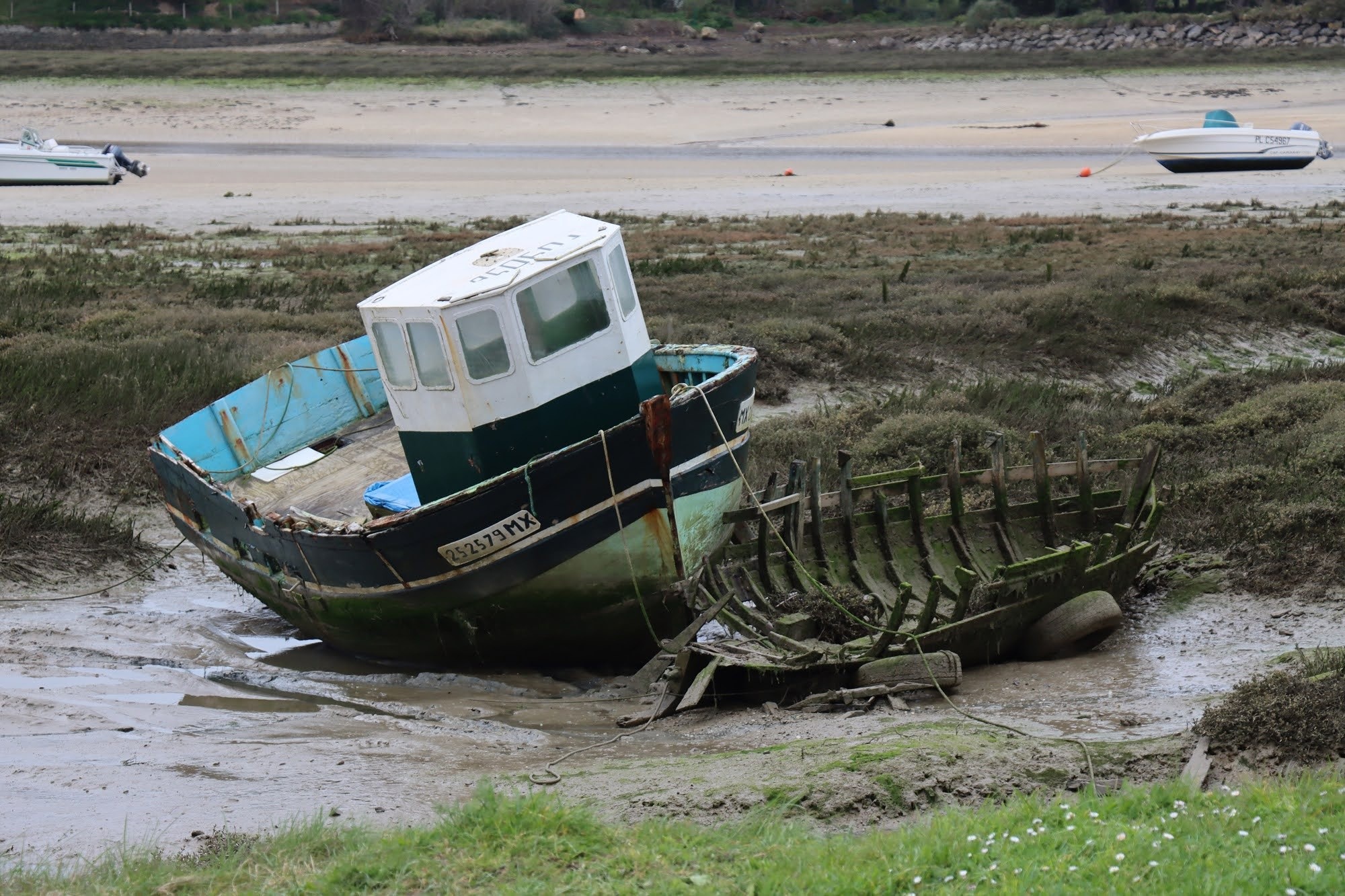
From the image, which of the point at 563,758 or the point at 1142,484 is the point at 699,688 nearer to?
the point at 563,758

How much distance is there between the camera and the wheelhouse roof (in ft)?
30.8

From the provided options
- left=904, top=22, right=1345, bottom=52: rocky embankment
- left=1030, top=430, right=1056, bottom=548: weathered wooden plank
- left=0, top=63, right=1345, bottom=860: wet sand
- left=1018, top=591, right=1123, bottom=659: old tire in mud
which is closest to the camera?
left=0, top=63, right=1345, bottom=860: wet sand

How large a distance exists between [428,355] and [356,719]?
274 cm

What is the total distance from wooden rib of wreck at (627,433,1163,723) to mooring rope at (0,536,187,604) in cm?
587

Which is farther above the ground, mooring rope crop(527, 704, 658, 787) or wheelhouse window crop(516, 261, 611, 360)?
wheelhouse window crop(516, 261, 611, 360)

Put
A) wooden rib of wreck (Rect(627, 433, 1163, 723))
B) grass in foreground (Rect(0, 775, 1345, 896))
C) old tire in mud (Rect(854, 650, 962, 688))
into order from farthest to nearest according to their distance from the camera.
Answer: wooden rib of wreck (Rect(627, 433, 1163, 723))
old tire in mud (Rect(854, 650, 962, 688))
grass in foreground (Rect(0, 775, 1345, 896))

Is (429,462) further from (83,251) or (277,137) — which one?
(277,137)

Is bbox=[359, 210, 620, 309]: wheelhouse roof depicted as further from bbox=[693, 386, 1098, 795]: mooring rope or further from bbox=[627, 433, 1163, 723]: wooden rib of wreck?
bbox=[627, 433, 1163, 723]: wooden rib of wreck

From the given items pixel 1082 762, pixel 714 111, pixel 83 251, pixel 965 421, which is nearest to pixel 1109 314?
pixel 965 421

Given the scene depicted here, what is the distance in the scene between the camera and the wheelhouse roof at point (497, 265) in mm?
9375

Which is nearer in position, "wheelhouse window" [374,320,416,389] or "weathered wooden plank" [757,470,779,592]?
"wheelhouse window" [374,320,416,389]

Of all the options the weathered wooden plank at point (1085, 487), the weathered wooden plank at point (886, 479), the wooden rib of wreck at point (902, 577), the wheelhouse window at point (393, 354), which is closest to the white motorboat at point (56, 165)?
the wheelhouse window at point (393, 354)

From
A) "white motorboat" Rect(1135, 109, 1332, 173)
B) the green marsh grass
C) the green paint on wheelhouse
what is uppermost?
the green paint on wheelhouse

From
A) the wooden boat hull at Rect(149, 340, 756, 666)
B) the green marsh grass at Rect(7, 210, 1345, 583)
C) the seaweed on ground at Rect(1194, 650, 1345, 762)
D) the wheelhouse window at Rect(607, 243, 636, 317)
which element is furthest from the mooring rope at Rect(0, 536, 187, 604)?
the seaweed on ground at Rect(1194, 650, 1345, 762)
